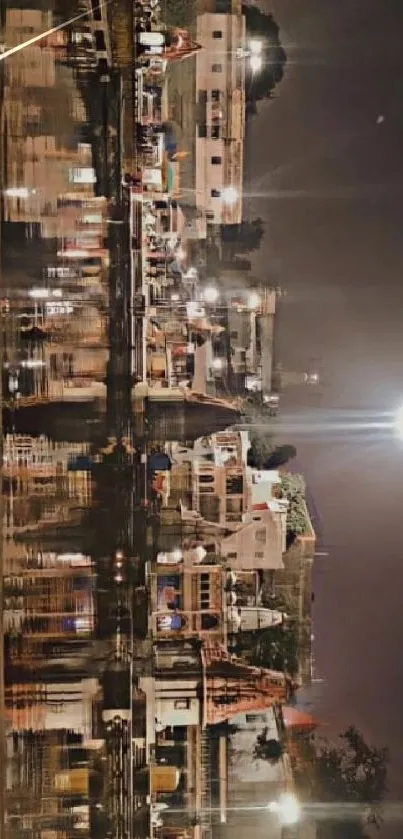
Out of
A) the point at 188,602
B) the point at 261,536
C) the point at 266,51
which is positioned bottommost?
the point at 188,602

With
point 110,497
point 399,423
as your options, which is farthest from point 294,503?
point 110,497

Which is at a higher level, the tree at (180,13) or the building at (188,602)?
the tree at (180,13)

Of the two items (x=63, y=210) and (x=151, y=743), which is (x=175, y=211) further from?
(x=151, y=743)

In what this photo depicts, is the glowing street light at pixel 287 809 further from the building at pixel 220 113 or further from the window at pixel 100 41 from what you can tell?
the window at pixel 100 41

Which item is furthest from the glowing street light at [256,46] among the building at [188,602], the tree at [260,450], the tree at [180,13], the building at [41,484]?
the building at [188,602]

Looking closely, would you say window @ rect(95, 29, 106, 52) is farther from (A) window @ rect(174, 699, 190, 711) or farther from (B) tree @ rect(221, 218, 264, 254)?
(A) window @ rect(174, 699, 190, 711)

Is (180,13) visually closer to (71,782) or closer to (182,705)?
(182,705)
